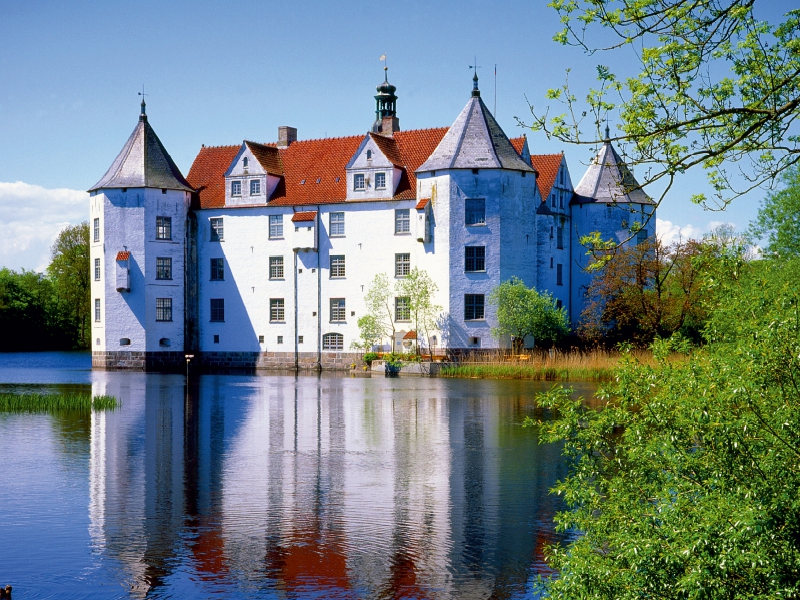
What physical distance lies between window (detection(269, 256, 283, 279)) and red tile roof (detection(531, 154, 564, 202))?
15026 millimetres

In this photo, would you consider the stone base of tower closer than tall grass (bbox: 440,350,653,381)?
No

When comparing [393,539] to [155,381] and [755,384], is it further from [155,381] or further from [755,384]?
[155,381]

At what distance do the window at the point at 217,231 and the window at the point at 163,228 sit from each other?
2535 millimetres

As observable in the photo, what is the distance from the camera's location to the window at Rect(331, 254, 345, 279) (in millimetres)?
54469

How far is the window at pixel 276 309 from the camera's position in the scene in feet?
183

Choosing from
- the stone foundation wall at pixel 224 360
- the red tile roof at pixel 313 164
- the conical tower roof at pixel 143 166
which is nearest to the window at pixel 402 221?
the red tile roof at pixel 313 164

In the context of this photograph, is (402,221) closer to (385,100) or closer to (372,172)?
(372,172)

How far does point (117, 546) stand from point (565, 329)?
126 feet

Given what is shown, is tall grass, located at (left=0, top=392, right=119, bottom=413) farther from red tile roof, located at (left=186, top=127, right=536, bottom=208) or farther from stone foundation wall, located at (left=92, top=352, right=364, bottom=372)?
red tile roof, located at (left=186, top=127, right=536, bottom=208)

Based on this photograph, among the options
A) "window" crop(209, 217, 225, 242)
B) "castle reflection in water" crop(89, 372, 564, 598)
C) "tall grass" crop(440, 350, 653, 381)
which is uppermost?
"window" crop(209, 217, 225, 242)

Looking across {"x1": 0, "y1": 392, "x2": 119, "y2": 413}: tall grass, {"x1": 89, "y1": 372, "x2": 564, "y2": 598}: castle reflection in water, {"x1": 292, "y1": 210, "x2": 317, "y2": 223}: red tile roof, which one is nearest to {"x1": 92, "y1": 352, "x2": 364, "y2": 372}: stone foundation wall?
{"x1": 292, "y1": 210, "x2": 317, "y2": 223}: red tile roof

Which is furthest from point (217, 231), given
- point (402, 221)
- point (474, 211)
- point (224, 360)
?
point (474, 211)

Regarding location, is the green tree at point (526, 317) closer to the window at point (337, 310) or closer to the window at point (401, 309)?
the window at point (401, 309)

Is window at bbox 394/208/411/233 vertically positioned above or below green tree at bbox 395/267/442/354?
above
